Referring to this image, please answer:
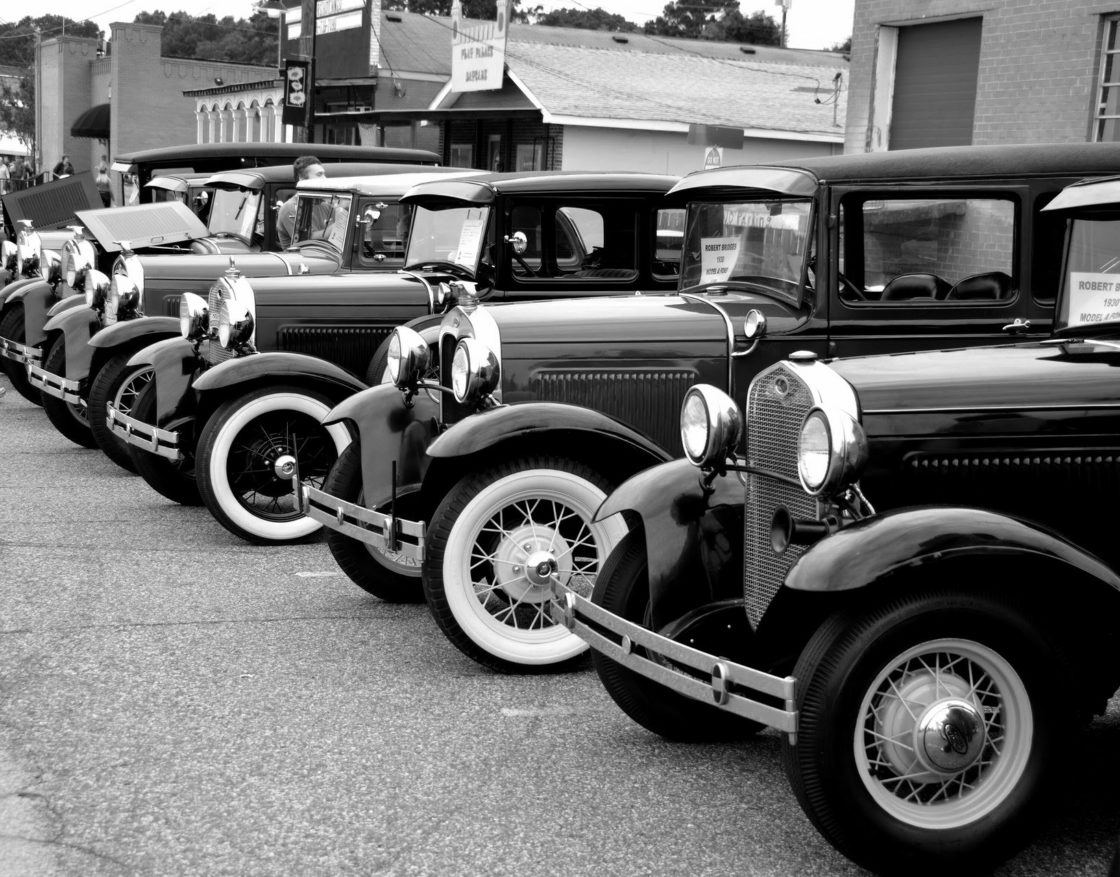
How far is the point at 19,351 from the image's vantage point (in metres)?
10.2

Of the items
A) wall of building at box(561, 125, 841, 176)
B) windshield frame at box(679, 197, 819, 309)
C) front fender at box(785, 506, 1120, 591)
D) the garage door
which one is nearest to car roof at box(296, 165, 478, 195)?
windshield frame at box(679, 197, 819, 309)

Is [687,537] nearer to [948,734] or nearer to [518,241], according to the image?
[948,734]

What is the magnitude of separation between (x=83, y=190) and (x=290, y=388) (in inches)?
376

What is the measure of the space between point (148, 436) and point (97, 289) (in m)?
2.55

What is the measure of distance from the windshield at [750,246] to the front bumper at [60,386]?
4.43m

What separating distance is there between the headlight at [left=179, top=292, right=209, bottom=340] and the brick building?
7659mm

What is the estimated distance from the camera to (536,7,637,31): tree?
5528 cm

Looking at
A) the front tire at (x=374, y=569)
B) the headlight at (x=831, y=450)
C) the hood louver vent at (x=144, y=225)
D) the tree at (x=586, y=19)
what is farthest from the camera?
the tree at (x=586, y=19)

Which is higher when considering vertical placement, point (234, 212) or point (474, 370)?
point (234, 212)

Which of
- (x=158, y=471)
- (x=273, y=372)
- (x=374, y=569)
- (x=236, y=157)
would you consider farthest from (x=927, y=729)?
(x=236, y=157)

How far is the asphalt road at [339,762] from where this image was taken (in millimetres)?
3471

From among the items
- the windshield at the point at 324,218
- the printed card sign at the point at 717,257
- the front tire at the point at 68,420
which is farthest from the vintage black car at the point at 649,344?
the front tire at the point at 68,420

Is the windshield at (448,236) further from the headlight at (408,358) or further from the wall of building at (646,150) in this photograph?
the wall of building at (646,150)

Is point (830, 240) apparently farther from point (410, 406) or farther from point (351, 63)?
point (351, 63)
